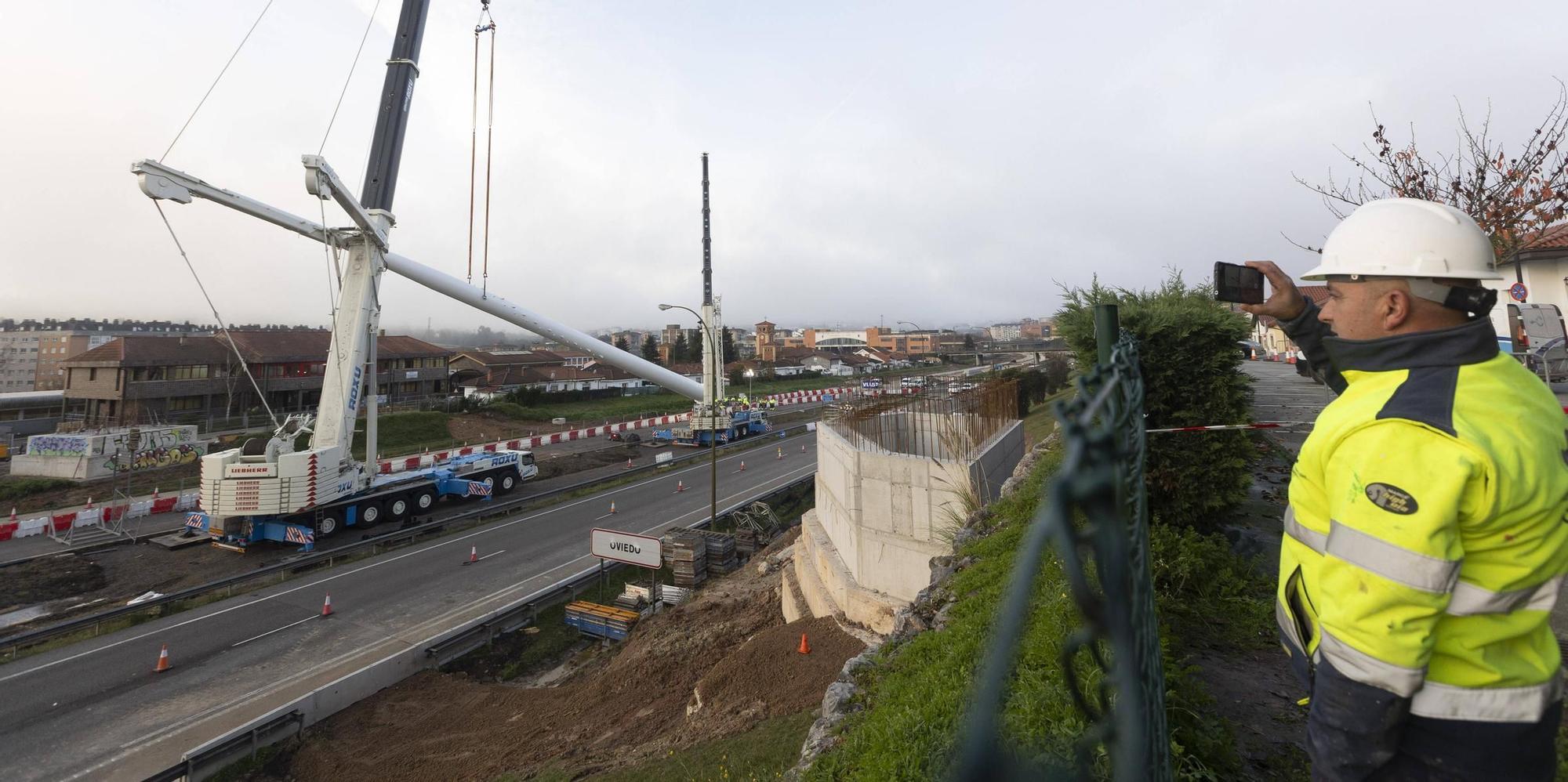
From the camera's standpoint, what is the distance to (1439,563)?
4.59 ft

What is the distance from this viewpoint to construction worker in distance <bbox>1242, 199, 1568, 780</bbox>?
1447mm

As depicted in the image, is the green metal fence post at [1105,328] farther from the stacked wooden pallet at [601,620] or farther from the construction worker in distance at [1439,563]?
the stacked wooden pallet at [601,620]

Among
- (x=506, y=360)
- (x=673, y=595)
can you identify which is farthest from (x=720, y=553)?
(x=506, y=360)

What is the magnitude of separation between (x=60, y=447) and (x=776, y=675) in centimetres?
3343

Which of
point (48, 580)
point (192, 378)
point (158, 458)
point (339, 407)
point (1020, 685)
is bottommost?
point (48, 580)

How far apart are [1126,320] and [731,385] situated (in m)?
68.0

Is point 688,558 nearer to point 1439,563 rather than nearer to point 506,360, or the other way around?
point 1439,563

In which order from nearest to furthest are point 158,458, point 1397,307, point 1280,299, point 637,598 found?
1. point 1397,307
2. point 1280,299
3. point 637,598
4. point 158,458

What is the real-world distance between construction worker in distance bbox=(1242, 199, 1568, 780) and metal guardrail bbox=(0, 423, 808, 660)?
1939 cm

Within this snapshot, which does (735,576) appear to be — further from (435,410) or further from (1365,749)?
(435,410)

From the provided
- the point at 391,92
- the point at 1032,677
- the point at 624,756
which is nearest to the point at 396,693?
the point at 624,756

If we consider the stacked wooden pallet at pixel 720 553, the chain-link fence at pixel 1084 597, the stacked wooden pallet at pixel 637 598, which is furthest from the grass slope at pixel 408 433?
the chain-link fence at pixel 1084 597

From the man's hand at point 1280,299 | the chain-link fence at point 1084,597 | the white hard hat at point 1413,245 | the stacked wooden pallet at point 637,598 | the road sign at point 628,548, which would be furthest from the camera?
the stacked wooden pallet at point 637,598

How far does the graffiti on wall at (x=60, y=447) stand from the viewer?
25688 mm
